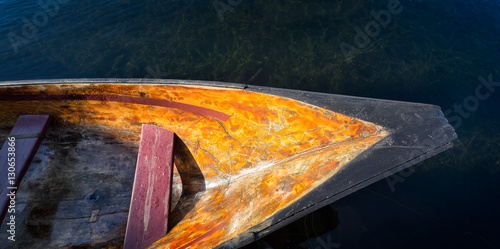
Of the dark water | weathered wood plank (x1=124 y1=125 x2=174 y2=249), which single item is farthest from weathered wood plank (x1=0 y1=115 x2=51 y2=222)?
the dark water

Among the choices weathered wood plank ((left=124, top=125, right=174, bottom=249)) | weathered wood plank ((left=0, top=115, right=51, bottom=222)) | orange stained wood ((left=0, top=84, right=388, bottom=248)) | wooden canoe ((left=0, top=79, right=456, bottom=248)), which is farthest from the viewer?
weathered wood plank ((left=0, top=115, right=51, bottom=222))

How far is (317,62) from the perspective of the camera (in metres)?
5.07

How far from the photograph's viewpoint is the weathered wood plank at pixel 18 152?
286 centimetres

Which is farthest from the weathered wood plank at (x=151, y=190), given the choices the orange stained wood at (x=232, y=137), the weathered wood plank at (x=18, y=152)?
the weathered wood plank at (x=18, y=152)

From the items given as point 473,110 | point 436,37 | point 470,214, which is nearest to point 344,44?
point 436,37

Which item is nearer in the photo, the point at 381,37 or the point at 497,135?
the point at 497,135

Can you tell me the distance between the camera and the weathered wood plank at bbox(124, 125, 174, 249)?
2.67 meters

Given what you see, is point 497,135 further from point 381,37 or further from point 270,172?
point 270,172

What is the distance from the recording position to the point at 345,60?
5.05 m

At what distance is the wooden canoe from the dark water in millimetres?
910

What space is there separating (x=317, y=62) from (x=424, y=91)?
6.23ft

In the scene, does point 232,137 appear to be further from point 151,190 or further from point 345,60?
point 345,60

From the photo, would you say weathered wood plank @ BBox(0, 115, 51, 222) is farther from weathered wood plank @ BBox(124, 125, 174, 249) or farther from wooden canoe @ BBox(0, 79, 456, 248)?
weathered wood plank @ BBox(124, 125, 174, 249)

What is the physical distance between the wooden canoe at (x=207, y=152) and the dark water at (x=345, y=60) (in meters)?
0.91
